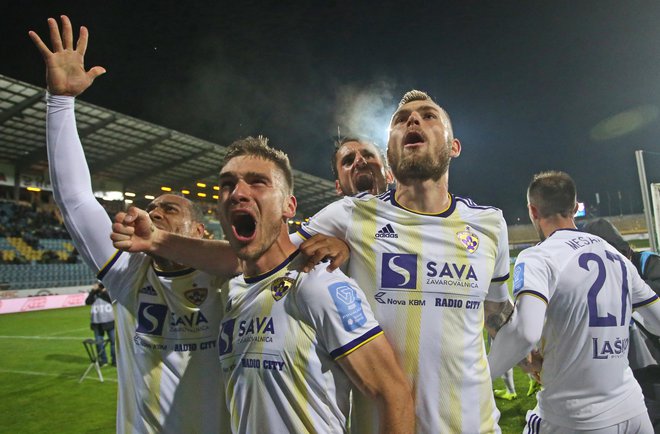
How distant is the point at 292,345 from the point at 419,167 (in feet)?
3.34

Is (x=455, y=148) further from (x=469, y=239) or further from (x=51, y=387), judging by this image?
(x=51, y=387)

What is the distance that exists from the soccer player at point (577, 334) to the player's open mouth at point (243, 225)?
1.57 metres

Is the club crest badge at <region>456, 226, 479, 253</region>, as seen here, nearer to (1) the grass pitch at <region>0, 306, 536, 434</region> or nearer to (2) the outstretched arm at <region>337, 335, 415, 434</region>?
(2) the outstretched arm at <region>337, 335, 415, 434</region>

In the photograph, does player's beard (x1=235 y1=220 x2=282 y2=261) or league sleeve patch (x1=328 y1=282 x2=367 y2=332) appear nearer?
league sleeve patch (x1=328 y1=282 x2=367 y2=332)

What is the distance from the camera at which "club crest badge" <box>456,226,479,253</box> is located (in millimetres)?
2145

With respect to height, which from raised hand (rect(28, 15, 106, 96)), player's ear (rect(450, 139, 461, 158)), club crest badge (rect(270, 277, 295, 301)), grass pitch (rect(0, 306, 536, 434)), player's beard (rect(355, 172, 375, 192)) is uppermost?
raised hand (rect(28, 15, 106, 96))

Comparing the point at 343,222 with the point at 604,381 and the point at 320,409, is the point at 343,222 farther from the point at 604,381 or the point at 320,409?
the point at 604,381

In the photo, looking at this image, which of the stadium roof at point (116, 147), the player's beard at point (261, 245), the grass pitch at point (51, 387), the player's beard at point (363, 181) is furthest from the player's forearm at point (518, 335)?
the stadium roof at point (116, 147)

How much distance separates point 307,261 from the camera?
6.27 ft

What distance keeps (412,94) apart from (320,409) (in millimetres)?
1642

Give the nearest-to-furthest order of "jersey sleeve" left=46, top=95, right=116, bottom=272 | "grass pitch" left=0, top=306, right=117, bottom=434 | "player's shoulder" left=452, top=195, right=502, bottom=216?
"jersey sleeve" left=46, top=95, right=116, bottom=272, "player's shoulder" left=452, top=195, right=502, bottom=216, "grass pitch" left=0, top=306, right=117, bottom=434

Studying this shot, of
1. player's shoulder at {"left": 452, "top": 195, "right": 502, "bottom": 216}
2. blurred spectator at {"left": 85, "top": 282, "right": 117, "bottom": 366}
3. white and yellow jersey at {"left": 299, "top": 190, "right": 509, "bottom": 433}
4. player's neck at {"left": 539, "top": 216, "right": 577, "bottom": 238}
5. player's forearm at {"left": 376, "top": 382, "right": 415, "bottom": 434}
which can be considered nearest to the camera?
player's forearm at {"left": 376, "top": 382, "right": 415, "bottom": 434}

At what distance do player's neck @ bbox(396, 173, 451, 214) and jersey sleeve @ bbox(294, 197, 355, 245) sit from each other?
0.91ft

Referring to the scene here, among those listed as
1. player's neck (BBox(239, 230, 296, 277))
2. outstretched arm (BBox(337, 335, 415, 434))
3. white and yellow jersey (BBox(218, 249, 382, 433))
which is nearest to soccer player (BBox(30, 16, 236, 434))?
player's neck (BBox(239, 230, 296, 277))
